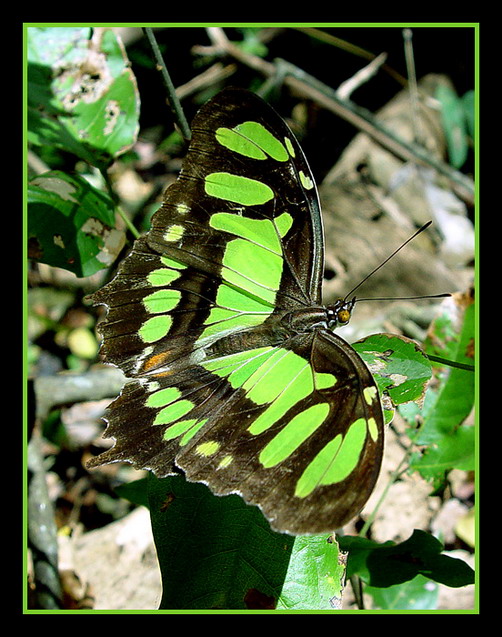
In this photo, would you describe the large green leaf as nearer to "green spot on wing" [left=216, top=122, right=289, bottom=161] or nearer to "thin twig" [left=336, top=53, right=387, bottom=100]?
"green spot on wing" [left=216, top=122, right=289, bottom=161]

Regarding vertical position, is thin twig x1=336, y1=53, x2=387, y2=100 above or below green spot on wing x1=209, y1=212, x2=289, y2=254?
above

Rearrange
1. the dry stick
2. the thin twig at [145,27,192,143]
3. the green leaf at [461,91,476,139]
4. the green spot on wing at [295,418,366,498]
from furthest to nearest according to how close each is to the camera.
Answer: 1. the green leaf at [461,91,476,139]
2. the dry stick
3. the thin twig at [145,27,192,143]
4. the green spot on wing at [295,418,366,498]

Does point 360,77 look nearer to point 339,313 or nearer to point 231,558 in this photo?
point 339,313

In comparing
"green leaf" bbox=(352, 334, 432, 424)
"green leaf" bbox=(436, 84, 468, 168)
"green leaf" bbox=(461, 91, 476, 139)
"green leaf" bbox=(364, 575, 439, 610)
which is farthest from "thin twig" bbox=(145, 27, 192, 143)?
"green leaf" bbox=(461, 91, 476, 139)

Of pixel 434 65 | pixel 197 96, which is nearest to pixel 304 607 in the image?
pixel 197 96

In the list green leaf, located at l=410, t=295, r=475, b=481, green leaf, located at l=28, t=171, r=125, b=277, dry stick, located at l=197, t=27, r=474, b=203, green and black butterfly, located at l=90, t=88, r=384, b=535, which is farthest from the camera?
dry stick, located at l=197, t=27, r=474, b=203

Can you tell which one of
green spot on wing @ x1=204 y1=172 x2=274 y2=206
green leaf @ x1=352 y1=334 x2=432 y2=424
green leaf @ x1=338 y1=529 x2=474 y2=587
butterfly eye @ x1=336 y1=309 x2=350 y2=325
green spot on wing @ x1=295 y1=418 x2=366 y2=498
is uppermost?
green spot on wing @ x1=204 y1=172 x2=274 y2=206

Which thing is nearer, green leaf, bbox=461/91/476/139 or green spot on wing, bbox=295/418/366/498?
green spot on wing, bbox=295/418/366/498

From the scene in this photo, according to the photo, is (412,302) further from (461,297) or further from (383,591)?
(383,591)
